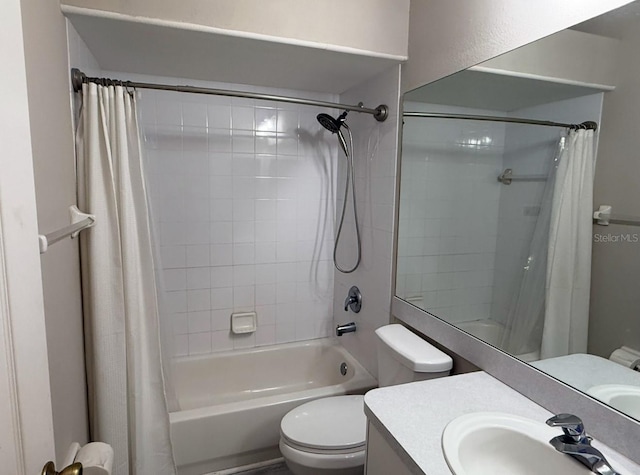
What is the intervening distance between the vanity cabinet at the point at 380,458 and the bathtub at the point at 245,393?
0.83 metres

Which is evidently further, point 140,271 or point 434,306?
point 434,306

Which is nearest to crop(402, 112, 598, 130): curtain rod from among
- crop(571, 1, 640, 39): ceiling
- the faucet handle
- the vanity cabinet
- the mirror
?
the mirror

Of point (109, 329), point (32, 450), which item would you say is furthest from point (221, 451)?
point (32, 450)

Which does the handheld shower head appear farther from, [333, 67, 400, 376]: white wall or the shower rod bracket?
the shower rod bracket

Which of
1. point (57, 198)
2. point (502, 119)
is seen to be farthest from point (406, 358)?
point (57, 198)

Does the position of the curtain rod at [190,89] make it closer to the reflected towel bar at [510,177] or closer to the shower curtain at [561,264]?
the reflected towel bar at [510,177]

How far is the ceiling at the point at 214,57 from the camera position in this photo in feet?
4.66

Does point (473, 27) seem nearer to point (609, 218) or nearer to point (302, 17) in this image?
point (302, 17)

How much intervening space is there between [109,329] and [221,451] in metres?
0.84

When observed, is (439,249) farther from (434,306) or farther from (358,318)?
(358,318)

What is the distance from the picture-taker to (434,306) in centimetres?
161

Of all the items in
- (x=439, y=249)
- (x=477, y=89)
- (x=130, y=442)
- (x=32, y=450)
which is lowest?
(x=130, y=442)

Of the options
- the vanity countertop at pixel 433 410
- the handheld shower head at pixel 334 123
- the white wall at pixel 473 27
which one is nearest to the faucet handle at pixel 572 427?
the vanity countertop at pixel 433 410

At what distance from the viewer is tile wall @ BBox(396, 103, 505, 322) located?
4.71 ft
